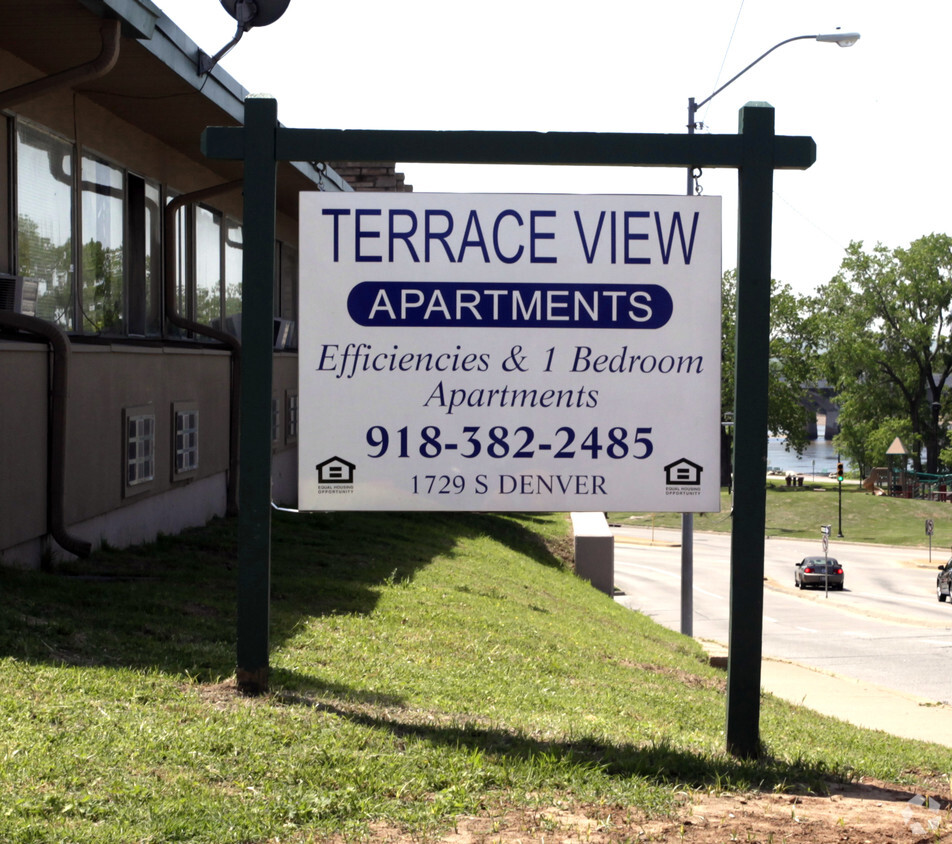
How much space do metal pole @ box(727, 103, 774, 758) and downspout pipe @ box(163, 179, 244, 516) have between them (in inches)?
355

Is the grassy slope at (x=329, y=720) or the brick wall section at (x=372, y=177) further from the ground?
the brick wall section at (x=372, y=177)

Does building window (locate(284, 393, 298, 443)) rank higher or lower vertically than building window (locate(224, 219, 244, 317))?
lower

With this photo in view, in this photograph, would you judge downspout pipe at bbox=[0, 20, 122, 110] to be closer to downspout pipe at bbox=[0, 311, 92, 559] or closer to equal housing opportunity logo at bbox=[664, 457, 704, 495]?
downspout pipe at bbox=[0, 311, 92, 559]

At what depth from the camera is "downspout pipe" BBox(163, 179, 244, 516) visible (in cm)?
1425

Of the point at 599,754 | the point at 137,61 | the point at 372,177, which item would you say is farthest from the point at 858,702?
the point at 372,177

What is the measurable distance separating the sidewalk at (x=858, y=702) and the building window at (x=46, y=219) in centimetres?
814

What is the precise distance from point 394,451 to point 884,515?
6171 cm

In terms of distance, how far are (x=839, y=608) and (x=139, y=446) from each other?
26513 millimetres

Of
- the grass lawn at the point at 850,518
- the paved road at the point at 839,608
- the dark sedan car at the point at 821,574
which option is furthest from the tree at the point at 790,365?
the dark sedan car at the point at 821,574

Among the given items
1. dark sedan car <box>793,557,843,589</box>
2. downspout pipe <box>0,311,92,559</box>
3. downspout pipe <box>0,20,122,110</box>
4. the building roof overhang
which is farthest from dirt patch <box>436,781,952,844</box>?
dark sedan car <box>793,557,843,589</box>

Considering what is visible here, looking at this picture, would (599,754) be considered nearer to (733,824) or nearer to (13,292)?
(733,824)

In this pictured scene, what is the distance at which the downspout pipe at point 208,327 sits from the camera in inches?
561

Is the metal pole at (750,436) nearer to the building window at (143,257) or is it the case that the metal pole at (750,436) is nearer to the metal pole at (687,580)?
the building window at (143,257)

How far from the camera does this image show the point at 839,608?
3362 cm
